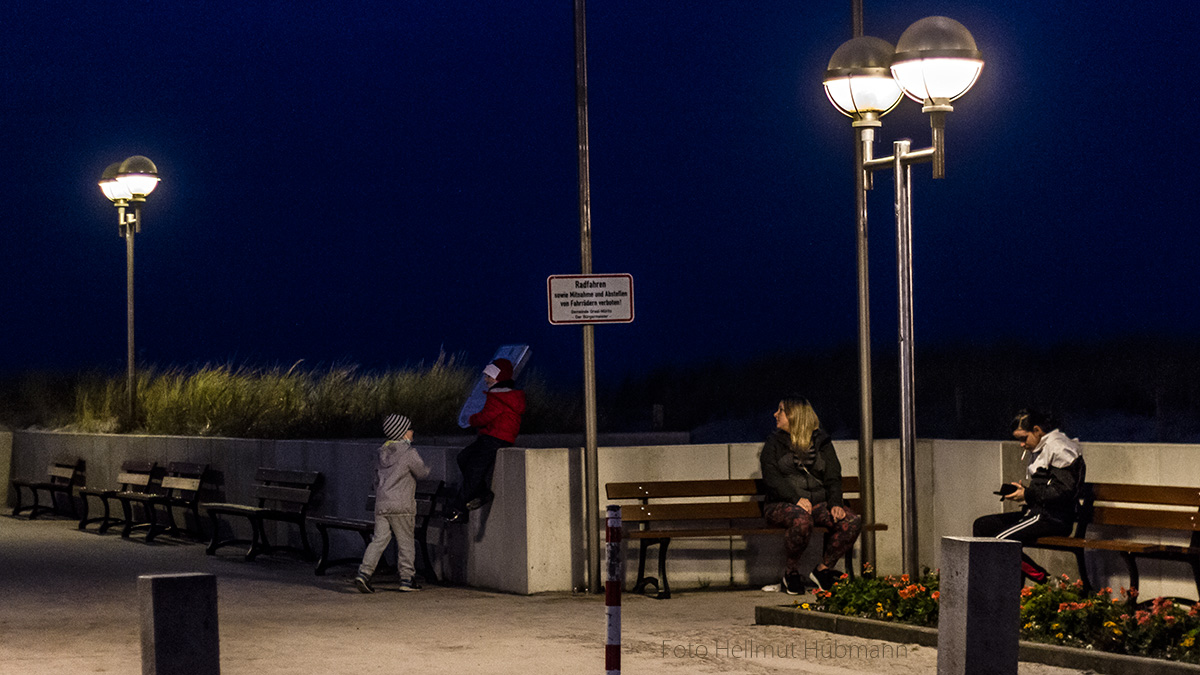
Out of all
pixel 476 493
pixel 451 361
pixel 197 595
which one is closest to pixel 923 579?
pixel 476 493

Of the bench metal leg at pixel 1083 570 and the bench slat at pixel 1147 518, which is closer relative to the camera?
the bench slat at pixel 1147 518

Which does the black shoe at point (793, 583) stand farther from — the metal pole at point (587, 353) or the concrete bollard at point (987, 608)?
the concrete bollard at point (987, 608)

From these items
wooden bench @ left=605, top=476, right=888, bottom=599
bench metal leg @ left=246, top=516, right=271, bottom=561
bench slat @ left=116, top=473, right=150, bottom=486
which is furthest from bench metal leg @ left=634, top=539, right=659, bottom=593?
bench slat @ left=116, top=473, right=150, bottom=486

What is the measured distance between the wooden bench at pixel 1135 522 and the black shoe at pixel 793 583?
1.94 m

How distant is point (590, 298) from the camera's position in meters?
13.4

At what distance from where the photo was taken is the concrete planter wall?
8738mm

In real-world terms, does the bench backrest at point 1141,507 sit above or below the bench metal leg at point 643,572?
above

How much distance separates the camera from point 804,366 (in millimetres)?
44812

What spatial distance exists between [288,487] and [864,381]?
21.1ft

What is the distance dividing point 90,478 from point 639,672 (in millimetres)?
15564

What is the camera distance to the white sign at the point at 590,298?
13336 mm

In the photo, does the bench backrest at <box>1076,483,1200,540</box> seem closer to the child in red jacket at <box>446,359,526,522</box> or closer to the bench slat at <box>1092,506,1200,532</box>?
the bench slat at <box>1092,506,1200,532</box>

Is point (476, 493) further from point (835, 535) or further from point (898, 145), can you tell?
point (898, 145)

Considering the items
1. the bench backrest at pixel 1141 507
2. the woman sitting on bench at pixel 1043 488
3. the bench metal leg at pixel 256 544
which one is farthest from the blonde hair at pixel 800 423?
the bench metal leg at pixel 256 544
